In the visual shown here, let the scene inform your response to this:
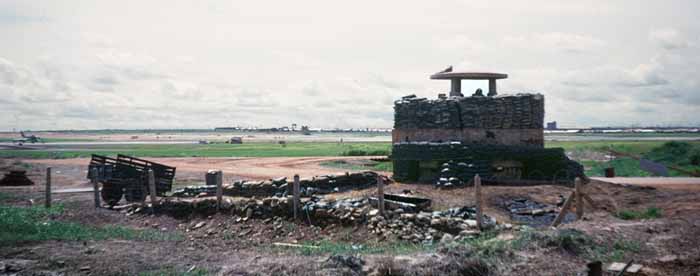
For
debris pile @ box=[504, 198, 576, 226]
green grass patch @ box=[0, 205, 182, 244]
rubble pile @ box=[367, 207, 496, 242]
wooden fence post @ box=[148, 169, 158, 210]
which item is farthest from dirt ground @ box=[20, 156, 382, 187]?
rubble pile @ box=[367, 207, 496, 242]

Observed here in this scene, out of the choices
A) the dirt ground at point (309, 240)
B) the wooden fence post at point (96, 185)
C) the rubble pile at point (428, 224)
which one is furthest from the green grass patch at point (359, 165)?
the rubble pile at point (428, 224)

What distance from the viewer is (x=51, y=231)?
15.5 metres

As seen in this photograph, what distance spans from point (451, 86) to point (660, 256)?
15416 mm

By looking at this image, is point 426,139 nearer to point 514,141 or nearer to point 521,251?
point 514,141

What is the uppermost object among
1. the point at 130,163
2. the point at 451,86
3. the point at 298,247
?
Result: the point at 451,86

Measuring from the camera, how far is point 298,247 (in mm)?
14547

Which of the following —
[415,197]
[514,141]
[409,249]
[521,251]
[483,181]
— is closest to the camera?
[521,251]

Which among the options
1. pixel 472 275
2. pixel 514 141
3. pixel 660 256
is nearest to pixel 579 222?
pixel 660 256

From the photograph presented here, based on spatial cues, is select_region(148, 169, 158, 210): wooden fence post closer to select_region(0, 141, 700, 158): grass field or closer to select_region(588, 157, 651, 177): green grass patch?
select_region(588, 157, 651, 177): green grass patch

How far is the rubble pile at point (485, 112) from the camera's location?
24.2 meters

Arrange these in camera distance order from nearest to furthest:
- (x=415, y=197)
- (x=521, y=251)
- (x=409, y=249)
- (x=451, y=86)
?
1. (x=521, y=251)
2. (x=409, y=249)
3. (x=415, y=197)
4. (x=451, y=86)

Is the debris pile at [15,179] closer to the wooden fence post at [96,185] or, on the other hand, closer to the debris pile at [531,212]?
the wooden fence post at [96,185]

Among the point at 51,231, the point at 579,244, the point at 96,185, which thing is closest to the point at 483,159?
the point at 579,244

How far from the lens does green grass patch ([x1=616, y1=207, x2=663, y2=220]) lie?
17797 millimetres
